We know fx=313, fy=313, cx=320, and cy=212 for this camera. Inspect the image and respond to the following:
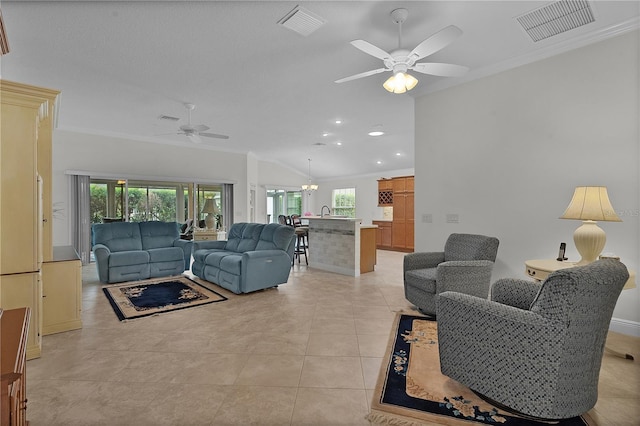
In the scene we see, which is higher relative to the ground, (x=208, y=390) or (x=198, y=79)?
(x=198, y=79)

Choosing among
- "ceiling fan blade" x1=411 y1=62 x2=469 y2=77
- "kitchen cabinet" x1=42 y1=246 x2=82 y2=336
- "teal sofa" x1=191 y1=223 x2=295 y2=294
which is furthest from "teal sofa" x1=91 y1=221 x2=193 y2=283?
"ceiling fan blade" x1=411 y1=62 x2=469 y2=77

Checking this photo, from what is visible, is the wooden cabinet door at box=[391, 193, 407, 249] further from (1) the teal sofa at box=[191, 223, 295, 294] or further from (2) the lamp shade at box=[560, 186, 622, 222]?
(2) the lamp shade at box=[560, 186, 622, 222]

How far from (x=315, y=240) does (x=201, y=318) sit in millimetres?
3167

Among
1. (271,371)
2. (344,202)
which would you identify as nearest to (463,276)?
(271,371)

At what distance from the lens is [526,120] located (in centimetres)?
352

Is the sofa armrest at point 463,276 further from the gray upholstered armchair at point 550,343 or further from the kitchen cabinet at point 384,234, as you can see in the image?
the kitchen cabinet at point 384,234

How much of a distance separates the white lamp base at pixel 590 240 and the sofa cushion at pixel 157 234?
591 centimetres

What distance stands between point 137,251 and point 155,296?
1.34 metres

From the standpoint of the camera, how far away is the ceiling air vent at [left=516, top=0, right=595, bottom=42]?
2648 mm

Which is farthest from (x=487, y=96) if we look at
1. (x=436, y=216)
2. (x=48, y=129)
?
(x=48, y=129)

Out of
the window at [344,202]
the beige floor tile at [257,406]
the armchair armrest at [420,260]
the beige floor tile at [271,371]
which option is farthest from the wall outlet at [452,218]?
the window at [344,202]

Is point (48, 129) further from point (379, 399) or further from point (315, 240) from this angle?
point (315, 240)

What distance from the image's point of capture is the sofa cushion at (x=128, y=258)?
485 centimetres

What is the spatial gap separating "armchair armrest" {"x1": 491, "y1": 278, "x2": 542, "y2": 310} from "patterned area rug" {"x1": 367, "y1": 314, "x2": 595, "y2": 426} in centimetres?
68
